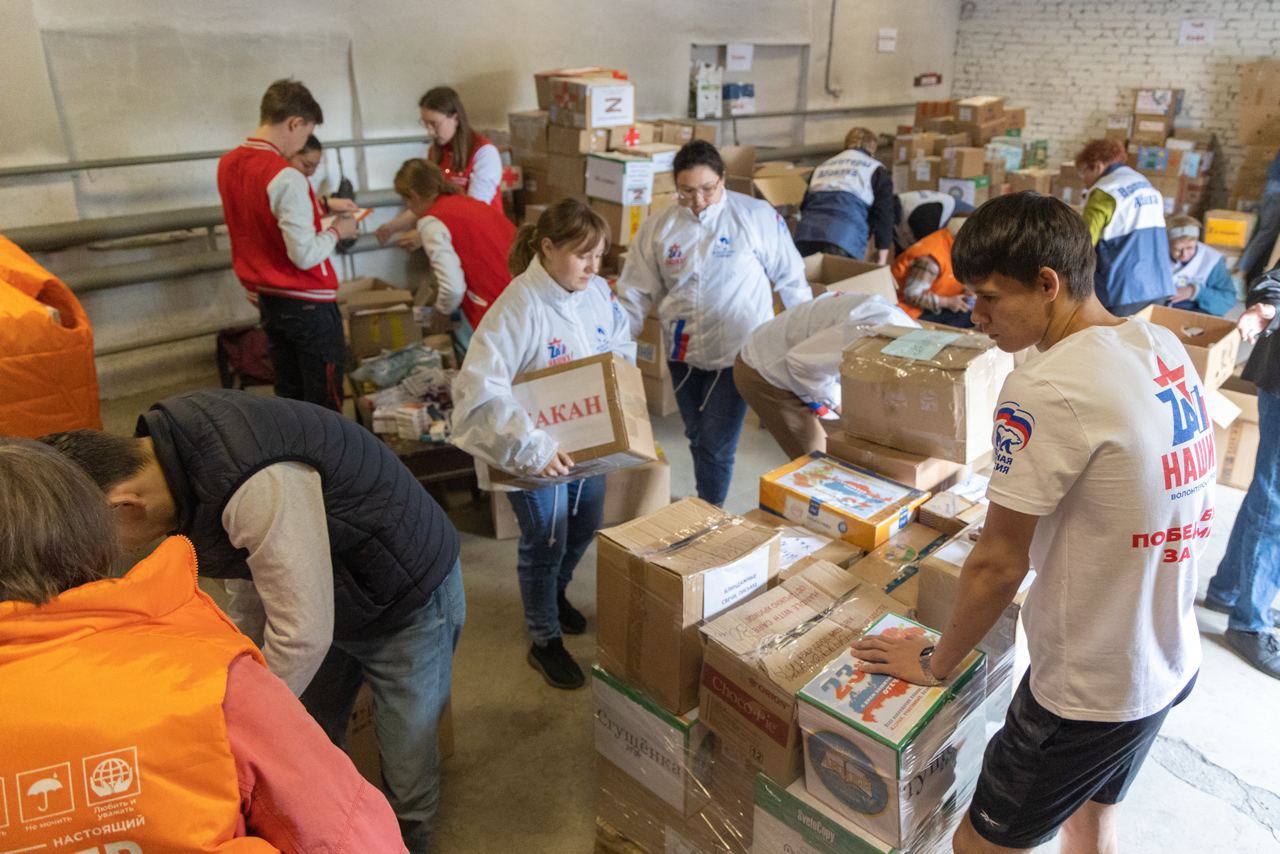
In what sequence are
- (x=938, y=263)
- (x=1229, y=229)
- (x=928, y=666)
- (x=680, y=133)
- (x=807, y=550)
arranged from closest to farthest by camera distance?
(x=928, y=666) < (x=807, y=550) < (x=938, y=263) < (x=680, y=133) < (x=1229, y=229)

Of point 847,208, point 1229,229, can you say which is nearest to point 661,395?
point 847,208

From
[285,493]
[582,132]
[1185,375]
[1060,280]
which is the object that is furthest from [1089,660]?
[582,132]

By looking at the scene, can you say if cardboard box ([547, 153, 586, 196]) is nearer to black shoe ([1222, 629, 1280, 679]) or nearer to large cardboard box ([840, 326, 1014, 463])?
large cardboard box ([840, 326, 1014, 463])

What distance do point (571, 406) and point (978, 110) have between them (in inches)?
243

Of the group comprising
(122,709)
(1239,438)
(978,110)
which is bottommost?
(1239,438)

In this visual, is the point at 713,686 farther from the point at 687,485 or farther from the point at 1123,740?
the point at 687,485

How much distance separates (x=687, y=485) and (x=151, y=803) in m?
3.04

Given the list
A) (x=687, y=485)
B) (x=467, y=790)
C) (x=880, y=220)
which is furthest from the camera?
(x=880, y=220)

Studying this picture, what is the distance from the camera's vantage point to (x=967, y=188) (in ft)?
20.8

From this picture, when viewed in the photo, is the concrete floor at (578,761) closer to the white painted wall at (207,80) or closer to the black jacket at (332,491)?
the black jacket at (332,491)

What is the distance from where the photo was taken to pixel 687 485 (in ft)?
12.4

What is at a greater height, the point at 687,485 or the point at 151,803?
the point at 151,803

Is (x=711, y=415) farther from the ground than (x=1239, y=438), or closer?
farther from the ground

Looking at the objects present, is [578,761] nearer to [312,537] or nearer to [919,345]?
[312,537]
